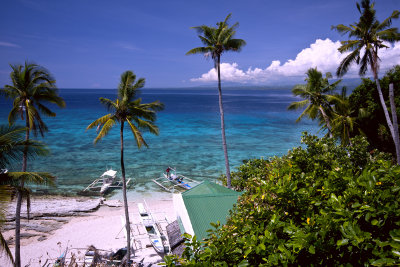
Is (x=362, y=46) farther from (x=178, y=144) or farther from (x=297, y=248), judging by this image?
(x=178, y=144)

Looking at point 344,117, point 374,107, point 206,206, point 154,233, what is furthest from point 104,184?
point 374,107

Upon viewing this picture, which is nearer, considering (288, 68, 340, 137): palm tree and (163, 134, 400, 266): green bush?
(163, 134, 400, 266): green bush

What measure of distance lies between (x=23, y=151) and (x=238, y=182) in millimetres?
12580

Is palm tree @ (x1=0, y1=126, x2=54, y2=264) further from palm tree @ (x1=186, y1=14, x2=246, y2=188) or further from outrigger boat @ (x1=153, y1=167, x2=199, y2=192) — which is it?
outrigger boat @ (x1=153, y1=167, x2=199, y2=192)

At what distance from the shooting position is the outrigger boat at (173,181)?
28516mm

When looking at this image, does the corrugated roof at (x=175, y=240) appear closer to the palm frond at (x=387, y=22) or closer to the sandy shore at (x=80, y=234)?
the sandy shore at (x=80, y=234)

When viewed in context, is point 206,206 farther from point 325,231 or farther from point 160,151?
point 160,151

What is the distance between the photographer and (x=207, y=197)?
35.5 feet

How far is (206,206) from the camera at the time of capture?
10.4 metres

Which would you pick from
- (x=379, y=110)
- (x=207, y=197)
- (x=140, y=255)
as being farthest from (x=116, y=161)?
(x=379, y=110)

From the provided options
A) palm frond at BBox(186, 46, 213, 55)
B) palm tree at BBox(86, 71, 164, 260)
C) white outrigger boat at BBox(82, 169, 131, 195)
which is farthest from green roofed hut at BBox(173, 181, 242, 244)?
white outrigger boat at BBox(82, 169, 131, 195)

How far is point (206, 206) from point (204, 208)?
15cm

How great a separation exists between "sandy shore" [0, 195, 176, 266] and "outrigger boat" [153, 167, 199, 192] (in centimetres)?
416

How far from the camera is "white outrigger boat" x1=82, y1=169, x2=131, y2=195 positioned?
2715 centimetres
